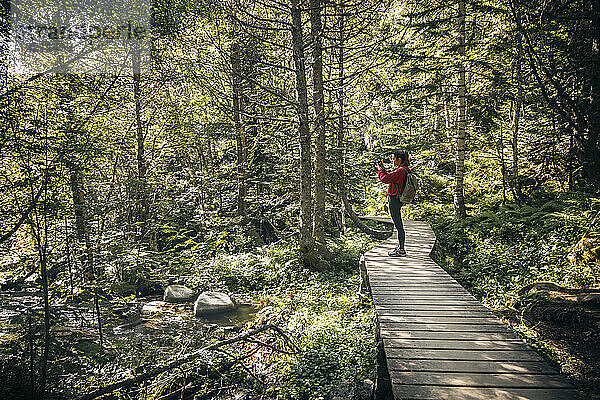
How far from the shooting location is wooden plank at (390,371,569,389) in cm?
362

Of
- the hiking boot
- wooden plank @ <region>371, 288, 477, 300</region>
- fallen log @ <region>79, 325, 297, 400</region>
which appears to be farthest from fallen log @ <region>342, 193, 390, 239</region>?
fallen log @ <region>79, 325, 297, 400</region>

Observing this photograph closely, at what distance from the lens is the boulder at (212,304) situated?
10.4 metres

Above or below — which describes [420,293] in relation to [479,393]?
above

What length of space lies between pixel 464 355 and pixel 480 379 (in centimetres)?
53

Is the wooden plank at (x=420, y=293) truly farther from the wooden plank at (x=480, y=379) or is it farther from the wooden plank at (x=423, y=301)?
the wooden plank at (x=480, y=379)

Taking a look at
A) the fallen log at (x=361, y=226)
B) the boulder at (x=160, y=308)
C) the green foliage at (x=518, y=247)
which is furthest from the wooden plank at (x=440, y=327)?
the fallen log at (x=361, y=226)

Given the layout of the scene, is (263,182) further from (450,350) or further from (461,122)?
(450,350)

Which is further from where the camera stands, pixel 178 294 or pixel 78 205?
pixel 178 294

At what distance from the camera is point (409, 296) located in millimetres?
6359

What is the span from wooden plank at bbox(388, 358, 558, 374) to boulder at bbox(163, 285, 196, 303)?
30.6ft

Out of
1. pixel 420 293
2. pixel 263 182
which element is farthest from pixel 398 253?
pixel 263 182

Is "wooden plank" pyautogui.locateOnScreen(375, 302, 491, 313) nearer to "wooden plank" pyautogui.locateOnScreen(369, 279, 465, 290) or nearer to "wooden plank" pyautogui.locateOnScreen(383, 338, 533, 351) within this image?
"wooden plank" pyautogui.locateOnScreen(369, 279, 465, 290)

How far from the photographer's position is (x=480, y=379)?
3.74m

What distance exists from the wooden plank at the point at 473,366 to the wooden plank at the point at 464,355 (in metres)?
0.08
